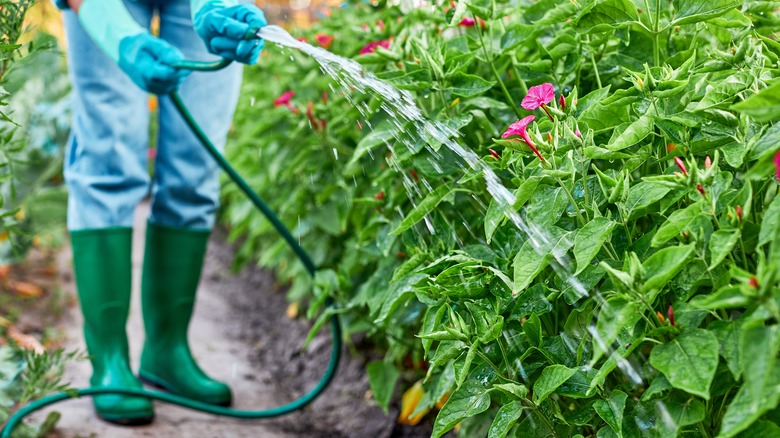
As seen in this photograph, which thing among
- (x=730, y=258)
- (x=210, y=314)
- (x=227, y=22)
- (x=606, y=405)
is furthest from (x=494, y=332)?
(x=210, y=314)

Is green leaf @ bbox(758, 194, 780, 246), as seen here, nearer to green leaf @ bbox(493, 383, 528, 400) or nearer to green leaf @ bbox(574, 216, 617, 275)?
green leaf @ bbox(574, 216, 617, 275)

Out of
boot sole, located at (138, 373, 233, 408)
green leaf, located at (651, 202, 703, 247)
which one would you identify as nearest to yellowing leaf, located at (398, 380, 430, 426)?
boot sole, located at (138, 373, 233, 408)

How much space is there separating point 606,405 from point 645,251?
0.76ft

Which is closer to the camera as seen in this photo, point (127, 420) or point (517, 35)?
point (517, 35)

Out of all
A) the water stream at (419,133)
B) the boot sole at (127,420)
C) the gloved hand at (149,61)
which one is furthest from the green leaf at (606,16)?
the boot sole at (127,420)

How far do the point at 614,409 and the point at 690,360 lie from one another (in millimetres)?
163

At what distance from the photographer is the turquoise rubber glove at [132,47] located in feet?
5.77

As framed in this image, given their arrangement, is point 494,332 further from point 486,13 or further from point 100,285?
point 100,285

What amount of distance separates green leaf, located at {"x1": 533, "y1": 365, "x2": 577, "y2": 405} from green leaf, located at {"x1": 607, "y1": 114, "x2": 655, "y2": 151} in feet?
1.08

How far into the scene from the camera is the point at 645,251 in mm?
1207

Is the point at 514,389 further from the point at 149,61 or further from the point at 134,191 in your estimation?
the point at 134,191

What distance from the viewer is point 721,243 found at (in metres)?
1.02

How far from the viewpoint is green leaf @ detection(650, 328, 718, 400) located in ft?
3.26

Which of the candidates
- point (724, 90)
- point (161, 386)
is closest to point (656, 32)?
point (724, 90)
